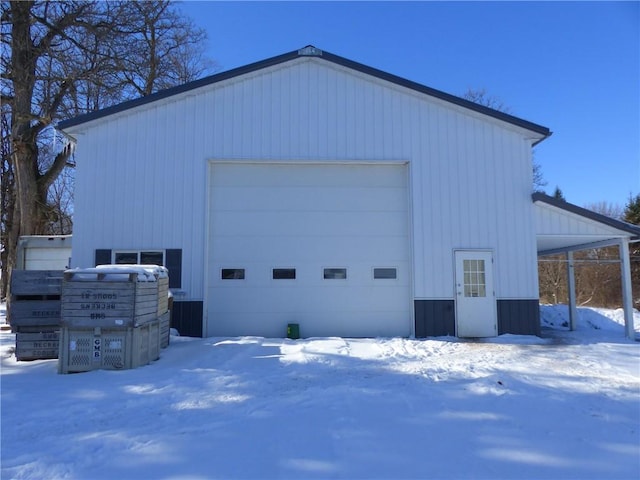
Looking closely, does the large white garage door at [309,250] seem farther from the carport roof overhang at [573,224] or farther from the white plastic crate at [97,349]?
the white plastic crate at [97,349]

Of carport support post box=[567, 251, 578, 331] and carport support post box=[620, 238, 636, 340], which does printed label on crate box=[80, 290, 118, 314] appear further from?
carport support post box=[567, 251, 578, 331]

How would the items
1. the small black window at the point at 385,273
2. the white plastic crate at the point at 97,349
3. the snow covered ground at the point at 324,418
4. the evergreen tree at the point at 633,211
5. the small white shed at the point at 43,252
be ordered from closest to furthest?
1. the snow covered ground at the point at 324,418
2. the white plastic crate at the point at 97,349
3. the small black window at the point at 385,273
4. the small white shed at the point at 43,252
5. the evergreen tree at the point at 633,211

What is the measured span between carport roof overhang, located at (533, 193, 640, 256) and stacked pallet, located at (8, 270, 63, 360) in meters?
10.6

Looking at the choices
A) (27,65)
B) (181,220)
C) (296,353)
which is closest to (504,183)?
(296,353)

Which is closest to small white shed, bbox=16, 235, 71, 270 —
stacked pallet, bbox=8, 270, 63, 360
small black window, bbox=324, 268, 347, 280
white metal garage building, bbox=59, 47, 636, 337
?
white metal garage building, bbox=59, 47, 636, 337

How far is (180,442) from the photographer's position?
3.96 meters

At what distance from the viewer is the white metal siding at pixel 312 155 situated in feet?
35.2

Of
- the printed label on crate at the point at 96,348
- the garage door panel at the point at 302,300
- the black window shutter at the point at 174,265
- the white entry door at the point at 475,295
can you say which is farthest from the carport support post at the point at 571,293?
the printed label on crate at the point at 96,348

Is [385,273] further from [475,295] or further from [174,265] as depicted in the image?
[174,265]

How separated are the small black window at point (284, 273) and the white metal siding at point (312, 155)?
1788 millimetres

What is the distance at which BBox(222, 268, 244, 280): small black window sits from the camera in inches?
430

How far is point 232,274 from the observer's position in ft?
35.9

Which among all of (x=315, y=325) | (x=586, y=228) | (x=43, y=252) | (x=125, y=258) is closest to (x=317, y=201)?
(x=315, y=325)

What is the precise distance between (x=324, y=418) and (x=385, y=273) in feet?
22.3
